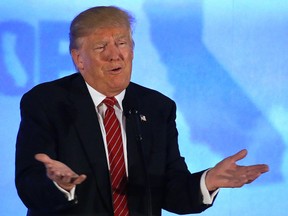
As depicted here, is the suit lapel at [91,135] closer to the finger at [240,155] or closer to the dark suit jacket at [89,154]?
the dark suit jacket at [89,154]

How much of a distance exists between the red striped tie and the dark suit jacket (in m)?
0.03

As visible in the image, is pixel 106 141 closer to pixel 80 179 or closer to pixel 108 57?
pixel 108 57

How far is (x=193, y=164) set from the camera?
10.5 ft

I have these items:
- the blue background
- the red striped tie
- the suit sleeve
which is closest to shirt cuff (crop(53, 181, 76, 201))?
the suit sleeve

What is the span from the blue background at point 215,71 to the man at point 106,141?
739mm

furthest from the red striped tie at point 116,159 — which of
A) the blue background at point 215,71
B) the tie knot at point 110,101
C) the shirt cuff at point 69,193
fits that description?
the blue background at point 215,71

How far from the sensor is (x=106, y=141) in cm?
226

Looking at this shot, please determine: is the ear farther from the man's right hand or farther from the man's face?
the man's right hand

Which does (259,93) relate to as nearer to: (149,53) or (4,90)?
(149,53)

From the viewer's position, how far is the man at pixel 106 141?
2.14 meters

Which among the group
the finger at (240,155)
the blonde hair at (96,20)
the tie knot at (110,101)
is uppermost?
the blonde hair at (96,20)

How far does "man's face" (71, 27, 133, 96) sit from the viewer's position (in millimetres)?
2287

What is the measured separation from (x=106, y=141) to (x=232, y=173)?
18.0 inches

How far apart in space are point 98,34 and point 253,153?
1249 mm
